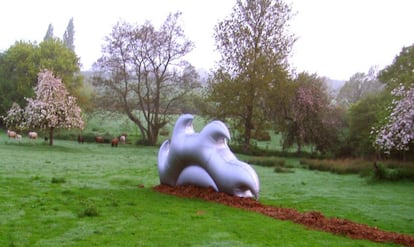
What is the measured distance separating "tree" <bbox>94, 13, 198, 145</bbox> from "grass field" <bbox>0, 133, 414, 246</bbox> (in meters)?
26.6

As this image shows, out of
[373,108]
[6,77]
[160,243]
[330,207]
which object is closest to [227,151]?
[330,207]

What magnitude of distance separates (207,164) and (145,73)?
3363cm

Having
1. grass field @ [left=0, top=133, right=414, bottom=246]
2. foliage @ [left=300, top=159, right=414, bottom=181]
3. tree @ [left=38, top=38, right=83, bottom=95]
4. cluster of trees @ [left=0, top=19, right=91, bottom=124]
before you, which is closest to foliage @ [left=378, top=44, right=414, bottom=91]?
foliage @ [left=300, top=159, right=414, bottom=181]

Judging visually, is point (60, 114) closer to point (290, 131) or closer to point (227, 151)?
point (290, 131)

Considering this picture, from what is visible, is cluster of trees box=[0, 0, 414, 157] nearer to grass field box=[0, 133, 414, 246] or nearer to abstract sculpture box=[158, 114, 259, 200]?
grass field box=[0, 133, 414, 246]

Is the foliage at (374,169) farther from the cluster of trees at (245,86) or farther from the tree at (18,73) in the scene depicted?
the tree at (18,73)

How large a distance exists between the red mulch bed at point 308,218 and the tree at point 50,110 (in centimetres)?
2389

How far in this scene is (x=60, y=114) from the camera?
36281 millimetres

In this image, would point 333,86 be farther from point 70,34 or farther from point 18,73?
point 18,73

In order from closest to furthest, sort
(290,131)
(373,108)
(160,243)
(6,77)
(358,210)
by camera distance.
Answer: (160,243)
(358,210)
(373,108)
(290,131)
(6,77)

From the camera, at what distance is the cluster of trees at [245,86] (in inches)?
1457

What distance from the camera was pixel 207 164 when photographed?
44.3ft

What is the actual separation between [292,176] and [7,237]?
1599cm

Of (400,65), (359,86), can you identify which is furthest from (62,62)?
(359,86)
